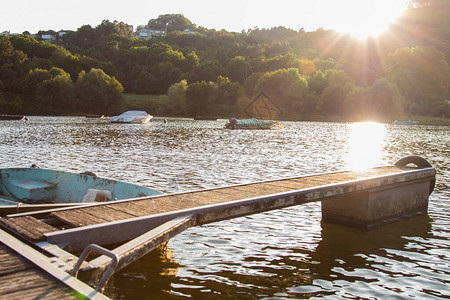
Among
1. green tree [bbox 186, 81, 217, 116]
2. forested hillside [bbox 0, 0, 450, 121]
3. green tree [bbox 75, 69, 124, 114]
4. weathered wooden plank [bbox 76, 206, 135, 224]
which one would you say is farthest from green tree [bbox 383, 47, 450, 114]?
weathered wooden plank [bbox 76, 206, 135, 224]

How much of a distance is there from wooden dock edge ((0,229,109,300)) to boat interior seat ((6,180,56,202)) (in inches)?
224

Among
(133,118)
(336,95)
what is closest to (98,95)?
(133,118)

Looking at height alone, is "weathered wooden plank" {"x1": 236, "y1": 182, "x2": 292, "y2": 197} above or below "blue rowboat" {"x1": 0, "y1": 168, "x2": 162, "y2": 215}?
above

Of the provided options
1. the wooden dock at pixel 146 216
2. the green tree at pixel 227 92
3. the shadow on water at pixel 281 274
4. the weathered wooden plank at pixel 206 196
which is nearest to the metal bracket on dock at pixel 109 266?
the wooden dock at pixel 146 216

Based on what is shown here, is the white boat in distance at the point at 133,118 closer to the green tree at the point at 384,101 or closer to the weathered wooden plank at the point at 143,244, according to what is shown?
the green tree at the point at 384,101

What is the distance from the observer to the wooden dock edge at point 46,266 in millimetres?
4629

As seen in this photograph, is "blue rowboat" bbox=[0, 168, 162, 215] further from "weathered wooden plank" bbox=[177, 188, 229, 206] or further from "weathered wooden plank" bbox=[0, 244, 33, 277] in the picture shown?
"weathered wooden plank" bbox=[0, 244, 33, 277]

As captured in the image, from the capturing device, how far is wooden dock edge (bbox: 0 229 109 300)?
4629mm

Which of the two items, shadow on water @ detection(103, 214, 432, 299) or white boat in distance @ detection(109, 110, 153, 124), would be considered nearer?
shadow on water @ detection(103, 214, 432, 299)

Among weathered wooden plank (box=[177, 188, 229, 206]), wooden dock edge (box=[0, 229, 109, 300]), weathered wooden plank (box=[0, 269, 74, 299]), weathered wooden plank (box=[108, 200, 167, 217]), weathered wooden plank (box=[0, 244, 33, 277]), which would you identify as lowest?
weathered wooden plank (box=[0, 269, 74, 299])

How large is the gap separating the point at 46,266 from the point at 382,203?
956cm

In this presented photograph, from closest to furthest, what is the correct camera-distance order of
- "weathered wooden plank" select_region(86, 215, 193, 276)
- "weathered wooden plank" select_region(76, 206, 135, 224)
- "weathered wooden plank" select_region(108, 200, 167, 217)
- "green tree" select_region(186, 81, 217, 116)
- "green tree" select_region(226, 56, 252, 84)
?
1. "weathered wooden plank" select_region(86, 215, 193, 276)
2. "weathered wooden plank" select_region(76, 206, 135, 224)
3. "weathered wooden plank" select_region(108, 200, 167, 217)
4. "green tree" select_region(186, 81, 217, 116)
5. "green tree" select_region(226, 56, 252, 84)

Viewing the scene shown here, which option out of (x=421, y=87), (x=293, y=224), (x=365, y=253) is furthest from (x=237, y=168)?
(x=421, y=87)

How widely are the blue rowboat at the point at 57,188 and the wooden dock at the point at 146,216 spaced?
6.71ft
